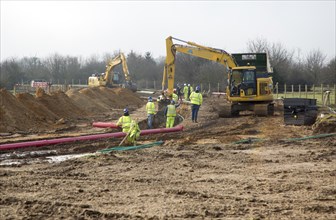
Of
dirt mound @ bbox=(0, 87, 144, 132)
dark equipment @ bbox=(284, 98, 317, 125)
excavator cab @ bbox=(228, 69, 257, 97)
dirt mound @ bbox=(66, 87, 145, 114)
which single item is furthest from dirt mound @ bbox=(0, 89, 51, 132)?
dark equipment @ bbox=(284, 98, 317, 125)

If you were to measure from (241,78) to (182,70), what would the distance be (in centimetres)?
4926

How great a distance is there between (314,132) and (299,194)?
9435 millimetres

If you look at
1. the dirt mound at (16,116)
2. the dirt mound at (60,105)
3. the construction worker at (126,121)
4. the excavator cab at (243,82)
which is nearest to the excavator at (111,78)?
the dirt mound at (60,105)

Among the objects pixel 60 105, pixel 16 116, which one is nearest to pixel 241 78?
pixel 16 116

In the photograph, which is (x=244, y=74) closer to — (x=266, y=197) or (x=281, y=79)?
(x=266, y=197)

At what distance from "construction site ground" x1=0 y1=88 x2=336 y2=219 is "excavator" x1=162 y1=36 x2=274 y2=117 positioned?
5548 millimetres

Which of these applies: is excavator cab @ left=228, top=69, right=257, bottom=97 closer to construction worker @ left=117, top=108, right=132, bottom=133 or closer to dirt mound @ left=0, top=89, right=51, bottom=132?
dirt mound @ left=0, top=89, right=51, bottom=132

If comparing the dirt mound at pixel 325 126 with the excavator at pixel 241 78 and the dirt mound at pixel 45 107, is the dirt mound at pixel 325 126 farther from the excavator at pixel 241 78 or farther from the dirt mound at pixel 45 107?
the dirt mound at pixel 45 107

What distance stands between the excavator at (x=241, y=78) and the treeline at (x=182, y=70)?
30415 mm

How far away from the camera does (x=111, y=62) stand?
4778 cm

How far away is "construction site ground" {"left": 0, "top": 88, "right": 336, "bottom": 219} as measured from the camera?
679cm

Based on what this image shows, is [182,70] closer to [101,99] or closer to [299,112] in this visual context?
[101,99]

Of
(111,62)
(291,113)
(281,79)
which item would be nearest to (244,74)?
(291,113)

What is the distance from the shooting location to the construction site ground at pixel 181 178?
6785 millimetres
